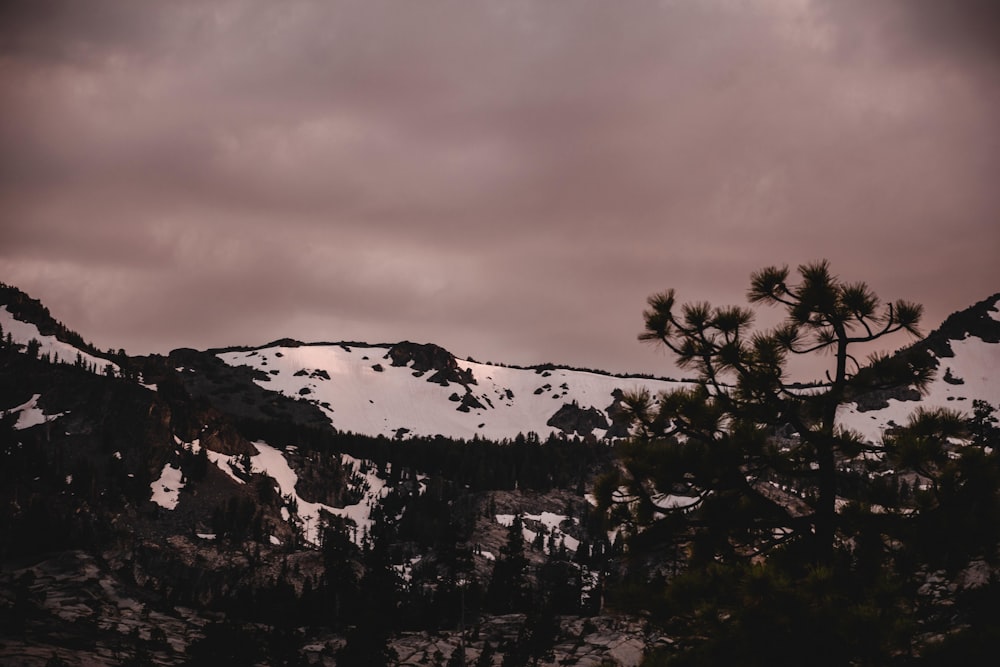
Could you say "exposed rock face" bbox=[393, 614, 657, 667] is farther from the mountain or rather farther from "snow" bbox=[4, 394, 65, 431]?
"snow" bbox=[4, 394, 65, 431]

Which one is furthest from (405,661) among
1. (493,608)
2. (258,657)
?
(493,608)

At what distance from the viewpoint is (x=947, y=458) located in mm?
10633

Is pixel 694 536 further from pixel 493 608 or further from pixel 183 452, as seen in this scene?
pixel 183 452

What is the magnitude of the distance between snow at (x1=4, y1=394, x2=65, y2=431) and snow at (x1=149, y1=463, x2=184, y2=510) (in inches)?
1160

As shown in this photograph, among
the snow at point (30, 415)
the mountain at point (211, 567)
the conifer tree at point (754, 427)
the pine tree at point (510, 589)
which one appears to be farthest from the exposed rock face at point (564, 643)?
the snow at point (30, 415)

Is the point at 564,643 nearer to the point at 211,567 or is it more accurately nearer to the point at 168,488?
the point at 211,567

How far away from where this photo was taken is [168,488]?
18362 cm

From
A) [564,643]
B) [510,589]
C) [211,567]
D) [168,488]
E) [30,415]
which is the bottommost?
[211,567]

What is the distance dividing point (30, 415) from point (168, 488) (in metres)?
38.2

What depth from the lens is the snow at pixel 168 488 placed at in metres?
177

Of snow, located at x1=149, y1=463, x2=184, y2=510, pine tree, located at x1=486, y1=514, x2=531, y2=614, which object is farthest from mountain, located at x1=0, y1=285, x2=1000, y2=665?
snow, located at x1=149, y1=463, x2=184, y2=510

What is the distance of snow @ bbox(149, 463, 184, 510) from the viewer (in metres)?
177

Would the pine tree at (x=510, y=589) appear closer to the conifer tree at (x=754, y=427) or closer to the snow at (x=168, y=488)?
the conifer tree at (x=754, y=427)

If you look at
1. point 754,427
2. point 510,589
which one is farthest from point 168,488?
point 754,427
